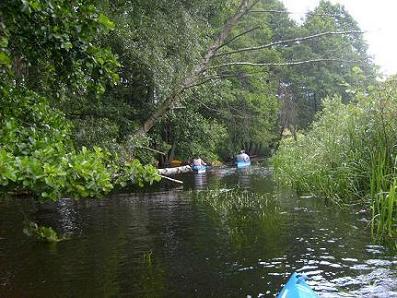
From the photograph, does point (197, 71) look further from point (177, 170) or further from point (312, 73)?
point (312, 73)

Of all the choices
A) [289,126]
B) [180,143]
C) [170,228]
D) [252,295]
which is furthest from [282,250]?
[289,126]

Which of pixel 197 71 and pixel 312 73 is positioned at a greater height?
pixel 312 73

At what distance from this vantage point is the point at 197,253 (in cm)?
683

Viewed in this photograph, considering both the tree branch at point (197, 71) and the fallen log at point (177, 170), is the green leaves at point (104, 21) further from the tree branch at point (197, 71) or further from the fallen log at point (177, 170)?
the fallen log at point (177, 170)

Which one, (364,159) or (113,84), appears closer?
(113,84)

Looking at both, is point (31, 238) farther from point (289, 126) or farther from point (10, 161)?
point (289, 126)

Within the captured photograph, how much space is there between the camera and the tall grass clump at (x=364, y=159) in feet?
23.6

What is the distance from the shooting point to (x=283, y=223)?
29.0 feet

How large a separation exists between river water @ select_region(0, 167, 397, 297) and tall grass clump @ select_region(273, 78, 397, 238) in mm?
466

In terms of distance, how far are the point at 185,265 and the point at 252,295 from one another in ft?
4.84

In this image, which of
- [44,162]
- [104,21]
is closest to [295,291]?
[44,162]

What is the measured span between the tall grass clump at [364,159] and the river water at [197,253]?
466 mm

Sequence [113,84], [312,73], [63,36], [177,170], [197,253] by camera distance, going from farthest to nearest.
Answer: [312,73] → [177,170] → [197,253] → [113,84] → [63,36]

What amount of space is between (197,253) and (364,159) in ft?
13.5
